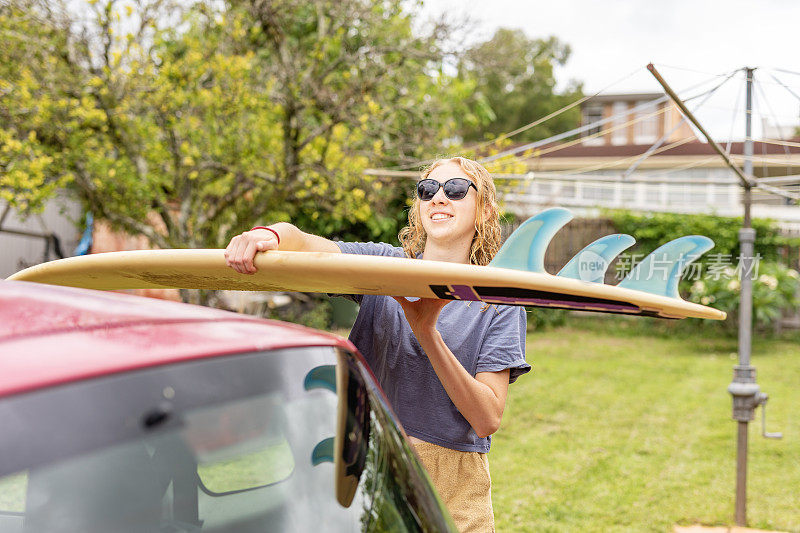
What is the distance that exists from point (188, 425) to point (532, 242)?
0.79 metres

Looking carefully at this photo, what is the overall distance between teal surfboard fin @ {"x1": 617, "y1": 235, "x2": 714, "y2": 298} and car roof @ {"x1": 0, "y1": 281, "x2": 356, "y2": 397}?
638 millimetres

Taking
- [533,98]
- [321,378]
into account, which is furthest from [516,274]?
[533,98]

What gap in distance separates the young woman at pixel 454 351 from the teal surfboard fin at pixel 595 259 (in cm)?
39

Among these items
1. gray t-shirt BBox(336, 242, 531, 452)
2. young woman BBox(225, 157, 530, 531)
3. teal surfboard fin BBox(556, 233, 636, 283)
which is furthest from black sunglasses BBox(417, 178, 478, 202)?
teal surfboard fin BBox(556, 233, 636, 283)

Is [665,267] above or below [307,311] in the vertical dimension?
above

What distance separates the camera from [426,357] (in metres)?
2.01

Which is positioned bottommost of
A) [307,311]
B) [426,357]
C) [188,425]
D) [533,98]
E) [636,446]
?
[636,446]

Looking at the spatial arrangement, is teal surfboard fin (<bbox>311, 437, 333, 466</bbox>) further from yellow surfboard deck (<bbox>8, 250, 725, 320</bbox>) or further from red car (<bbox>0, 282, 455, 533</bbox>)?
yellow surfboard deck (<bbox>8, 250, 725, 320</bbox>)

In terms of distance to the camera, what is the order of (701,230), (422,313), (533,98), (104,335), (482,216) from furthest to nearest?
(533,98) → (701,230) → (482,216) → (422,313) → (104,335)

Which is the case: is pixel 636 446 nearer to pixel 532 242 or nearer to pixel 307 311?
pixel 532 242

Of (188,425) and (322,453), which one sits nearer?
(188,425)

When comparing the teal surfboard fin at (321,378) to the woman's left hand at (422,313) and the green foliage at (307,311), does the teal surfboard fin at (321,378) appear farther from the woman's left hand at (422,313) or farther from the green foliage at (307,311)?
the green foliage at (307,311)

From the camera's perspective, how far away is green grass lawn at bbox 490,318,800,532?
4887 mm

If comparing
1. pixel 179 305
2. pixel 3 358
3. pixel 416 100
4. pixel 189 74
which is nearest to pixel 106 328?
pixel 3 358
